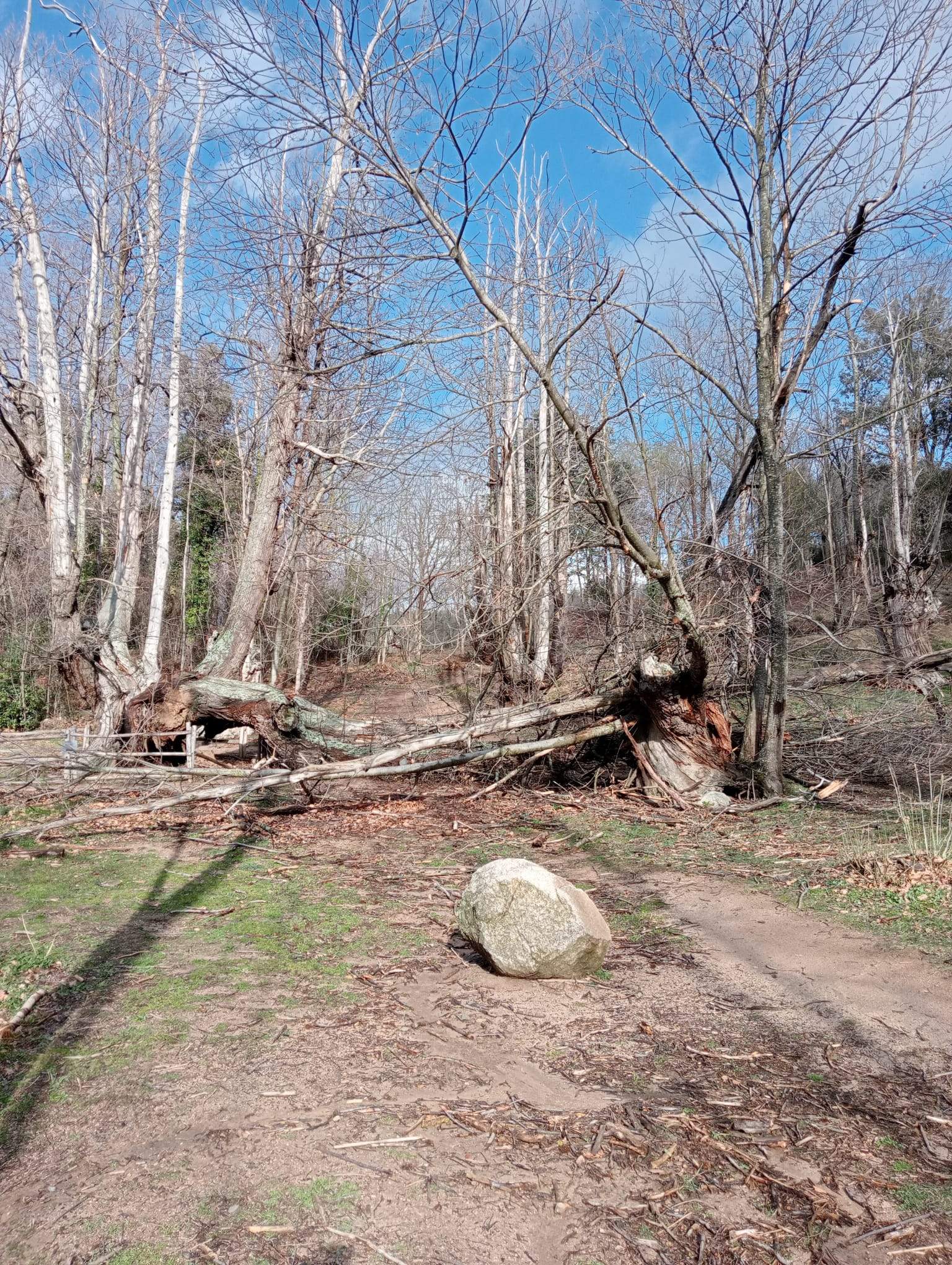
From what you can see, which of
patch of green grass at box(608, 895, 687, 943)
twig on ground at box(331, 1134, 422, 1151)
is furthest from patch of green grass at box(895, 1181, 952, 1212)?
patch of green grass at box(608, 895, 687, 943)

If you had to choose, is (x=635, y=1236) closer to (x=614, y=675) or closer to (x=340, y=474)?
(x=614, y=675)

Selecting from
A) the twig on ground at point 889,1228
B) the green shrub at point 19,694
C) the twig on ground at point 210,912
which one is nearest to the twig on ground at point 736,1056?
the twig on ground at point 889,1228

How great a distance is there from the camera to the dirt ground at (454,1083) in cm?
252

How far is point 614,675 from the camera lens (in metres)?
9.38

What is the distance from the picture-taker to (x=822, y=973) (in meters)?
4.50

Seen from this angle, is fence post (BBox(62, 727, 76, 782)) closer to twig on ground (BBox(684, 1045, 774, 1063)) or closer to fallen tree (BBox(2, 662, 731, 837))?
fallen tree (BBox(2, 662, 731, 837))

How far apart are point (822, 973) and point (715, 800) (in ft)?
13.6

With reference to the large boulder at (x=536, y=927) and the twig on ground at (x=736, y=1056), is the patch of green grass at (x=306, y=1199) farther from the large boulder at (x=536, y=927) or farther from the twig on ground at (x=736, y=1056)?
the large boulder at (x=536, y=927)

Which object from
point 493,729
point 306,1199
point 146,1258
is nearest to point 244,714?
point 493,729

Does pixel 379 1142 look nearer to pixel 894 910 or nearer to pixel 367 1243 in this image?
pixel 367 1243

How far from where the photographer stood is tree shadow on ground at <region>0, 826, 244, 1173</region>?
3070 mm

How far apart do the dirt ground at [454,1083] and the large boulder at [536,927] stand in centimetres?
12

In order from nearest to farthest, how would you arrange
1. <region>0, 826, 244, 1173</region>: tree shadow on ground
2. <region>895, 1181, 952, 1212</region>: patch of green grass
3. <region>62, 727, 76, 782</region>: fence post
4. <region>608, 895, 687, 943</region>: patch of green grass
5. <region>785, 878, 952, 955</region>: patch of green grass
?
<region>895, 1181, 952, 1212</region>: patch of green grass
<region>0, 826, 244, 1173</region>: tree shadow on ground
<region>785, 878, 952, 955</region>: patch of green grass
<region>608, 895, 687, 943</region>: patch of green grass
<region>62, 727, 76, 782</region>: fence post

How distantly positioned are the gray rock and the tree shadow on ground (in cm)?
482
